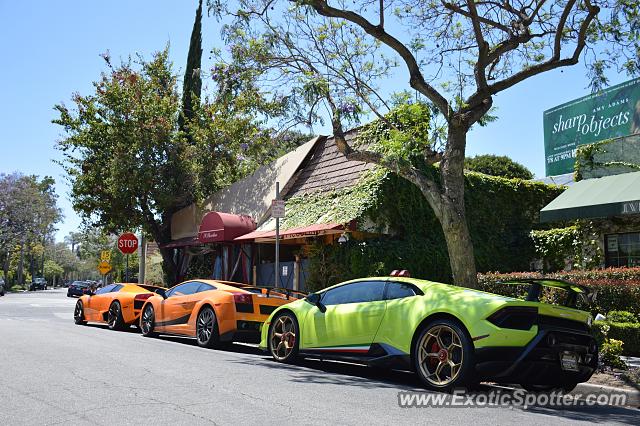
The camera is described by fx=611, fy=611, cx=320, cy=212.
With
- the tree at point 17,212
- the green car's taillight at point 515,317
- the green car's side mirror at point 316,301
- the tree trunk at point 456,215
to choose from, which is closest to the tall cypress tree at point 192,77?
the tree trunk at point 456,215

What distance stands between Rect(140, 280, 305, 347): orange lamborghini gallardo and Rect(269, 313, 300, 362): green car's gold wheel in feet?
4.96

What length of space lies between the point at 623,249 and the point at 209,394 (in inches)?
530

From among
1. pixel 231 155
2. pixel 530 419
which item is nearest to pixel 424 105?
pixel 530 419

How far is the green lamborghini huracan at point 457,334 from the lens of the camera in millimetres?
6625

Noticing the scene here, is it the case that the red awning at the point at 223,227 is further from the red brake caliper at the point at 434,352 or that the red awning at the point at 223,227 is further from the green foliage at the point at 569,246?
the red brake caliper at the point at 434,352

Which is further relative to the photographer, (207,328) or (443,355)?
(207,328)

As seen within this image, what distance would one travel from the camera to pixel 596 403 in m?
7.02

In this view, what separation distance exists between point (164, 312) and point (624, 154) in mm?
14147

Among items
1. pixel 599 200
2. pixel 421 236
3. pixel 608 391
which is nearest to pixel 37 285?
pixel 421 236

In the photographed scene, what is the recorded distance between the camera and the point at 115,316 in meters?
15.4

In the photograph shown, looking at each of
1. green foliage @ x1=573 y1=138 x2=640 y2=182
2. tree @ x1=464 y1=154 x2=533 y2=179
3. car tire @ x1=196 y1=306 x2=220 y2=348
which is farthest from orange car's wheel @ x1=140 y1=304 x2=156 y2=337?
tree @ x1=464 y1=154 x2=533 y2=179

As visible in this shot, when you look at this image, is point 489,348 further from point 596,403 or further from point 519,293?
point 519,293

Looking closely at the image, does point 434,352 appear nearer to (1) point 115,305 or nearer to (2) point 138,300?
(2) point 138,300

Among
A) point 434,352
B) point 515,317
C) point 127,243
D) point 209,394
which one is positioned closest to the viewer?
point 209,394
